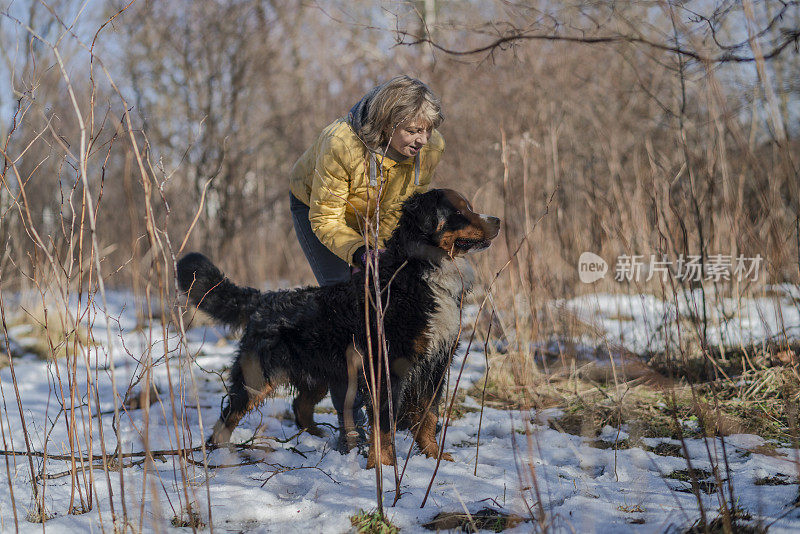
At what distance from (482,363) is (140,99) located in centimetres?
579

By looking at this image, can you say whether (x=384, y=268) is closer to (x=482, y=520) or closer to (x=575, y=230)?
(x=482, y=520)

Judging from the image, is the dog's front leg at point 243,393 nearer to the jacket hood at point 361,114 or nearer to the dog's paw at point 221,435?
the dog's paw at point 221,435

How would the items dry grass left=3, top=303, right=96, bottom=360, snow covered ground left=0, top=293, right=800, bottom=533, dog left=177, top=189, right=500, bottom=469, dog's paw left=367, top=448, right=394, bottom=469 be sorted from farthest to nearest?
dry grass left=3, top=303, right=96, bottom=360, dog left=177, top=189, right=500, bottom=469, dog's paw left=367, top=448, right=394, bottom=469, snow covered ground left=0, top=293, right=800, bottom=533

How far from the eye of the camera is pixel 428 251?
290 cm

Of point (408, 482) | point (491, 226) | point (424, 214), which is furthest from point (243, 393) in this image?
point (491, 226)

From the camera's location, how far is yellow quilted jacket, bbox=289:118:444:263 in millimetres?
2746

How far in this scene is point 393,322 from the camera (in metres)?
2.76

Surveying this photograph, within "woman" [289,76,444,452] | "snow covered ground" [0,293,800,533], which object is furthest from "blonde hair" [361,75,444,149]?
"snow covered ground" [0,293,800,533]

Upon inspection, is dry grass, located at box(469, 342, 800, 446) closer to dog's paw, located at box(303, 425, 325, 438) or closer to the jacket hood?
dog's paw, located at box(303, 425, 325, 438)

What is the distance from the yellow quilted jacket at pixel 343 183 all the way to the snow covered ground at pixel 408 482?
2.66ft

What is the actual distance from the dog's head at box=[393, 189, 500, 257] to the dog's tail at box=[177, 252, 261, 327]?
0.90 metres

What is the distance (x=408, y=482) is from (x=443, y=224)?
126cm

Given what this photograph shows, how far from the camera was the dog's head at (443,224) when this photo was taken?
2.91 meters

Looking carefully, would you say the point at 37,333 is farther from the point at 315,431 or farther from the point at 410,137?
the point at 410,137
